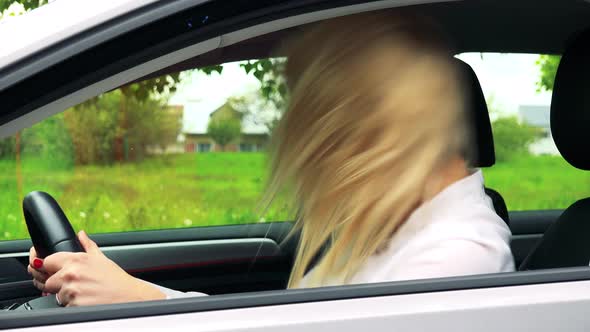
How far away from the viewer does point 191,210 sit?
6.79 m

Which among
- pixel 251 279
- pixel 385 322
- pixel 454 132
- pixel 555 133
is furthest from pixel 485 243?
pixel 251 279

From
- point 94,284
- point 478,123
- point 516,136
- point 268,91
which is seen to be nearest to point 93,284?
point 94,284

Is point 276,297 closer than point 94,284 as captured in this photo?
Yes

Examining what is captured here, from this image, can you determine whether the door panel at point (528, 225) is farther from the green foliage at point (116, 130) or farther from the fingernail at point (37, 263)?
the green foliage at point (116, 130)

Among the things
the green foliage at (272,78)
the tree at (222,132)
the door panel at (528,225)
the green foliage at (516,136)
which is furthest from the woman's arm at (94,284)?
the green foliage at (516,136)

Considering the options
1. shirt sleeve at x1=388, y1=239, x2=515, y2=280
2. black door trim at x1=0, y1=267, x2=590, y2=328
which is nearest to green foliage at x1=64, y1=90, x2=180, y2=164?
shirt sleeve at x1=388, y1=239, x2=515, y2=280

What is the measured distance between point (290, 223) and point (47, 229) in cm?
53

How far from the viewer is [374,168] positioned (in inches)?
55.8

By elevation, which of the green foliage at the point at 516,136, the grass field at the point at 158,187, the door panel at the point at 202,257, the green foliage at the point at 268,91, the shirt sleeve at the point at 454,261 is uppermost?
the green foliage at the point at 268,91

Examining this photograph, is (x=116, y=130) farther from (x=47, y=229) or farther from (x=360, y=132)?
(x=360, y=132)

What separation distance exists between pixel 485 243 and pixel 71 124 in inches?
243

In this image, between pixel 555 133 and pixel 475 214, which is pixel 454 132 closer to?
pixel 475 214

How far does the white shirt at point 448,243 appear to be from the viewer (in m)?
1.40

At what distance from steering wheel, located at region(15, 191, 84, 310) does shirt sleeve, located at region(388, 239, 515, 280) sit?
671 mm
